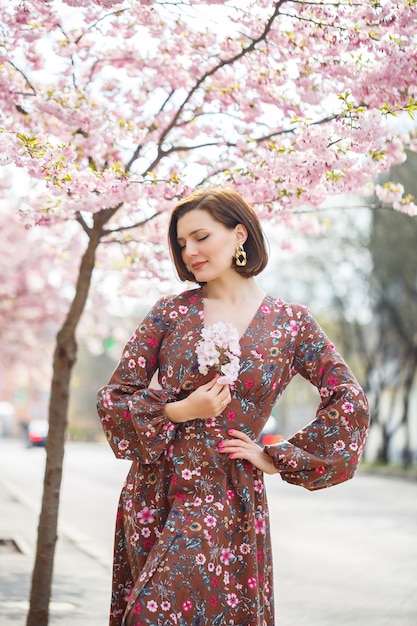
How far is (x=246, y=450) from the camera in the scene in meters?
3.10

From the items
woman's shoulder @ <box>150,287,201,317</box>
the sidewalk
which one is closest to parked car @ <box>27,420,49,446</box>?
the sidewalk

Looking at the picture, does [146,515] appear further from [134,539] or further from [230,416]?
[230,416]

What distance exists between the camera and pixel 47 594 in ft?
17.6

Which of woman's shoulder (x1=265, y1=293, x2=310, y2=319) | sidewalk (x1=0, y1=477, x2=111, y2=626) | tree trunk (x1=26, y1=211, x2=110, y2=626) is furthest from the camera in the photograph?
sidewalk (x1=0, y1=477, x2=111, y2=626)

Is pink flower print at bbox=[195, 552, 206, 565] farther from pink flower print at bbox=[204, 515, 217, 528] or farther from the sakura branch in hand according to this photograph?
the sakura branch in hand

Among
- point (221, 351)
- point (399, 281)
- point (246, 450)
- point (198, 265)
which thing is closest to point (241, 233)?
point (198, 265)

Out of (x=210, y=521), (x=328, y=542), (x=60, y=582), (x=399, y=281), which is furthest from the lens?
(x=399, y=281)

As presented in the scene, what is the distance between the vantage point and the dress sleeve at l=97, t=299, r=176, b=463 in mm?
3088

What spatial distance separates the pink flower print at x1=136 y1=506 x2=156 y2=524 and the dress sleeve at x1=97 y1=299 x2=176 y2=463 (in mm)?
149

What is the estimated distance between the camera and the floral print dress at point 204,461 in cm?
299

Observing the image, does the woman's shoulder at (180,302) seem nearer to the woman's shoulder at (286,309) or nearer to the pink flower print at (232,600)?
the woman's shoulder at (286,309)

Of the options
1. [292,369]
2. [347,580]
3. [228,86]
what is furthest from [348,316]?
[292,369]

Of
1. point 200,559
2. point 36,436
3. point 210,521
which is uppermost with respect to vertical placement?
point 36,436

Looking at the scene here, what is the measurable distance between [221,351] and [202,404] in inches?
6.8
